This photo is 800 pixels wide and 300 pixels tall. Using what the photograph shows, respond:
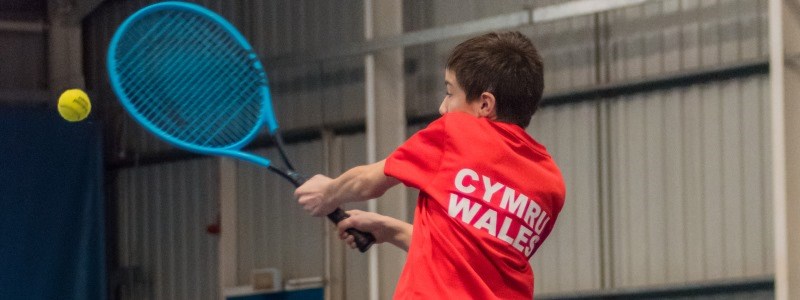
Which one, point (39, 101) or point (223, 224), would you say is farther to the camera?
point (39, 101)

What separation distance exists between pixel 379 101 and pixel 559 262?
5.01ft

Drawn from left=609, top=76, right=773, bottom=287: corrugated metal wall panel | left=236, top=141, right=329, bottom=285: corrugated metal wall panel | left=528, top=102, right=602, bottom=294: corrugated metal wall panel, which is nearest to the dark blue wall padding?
left=236, top=141, right=329, bottom=285: corrugated metal wall panel

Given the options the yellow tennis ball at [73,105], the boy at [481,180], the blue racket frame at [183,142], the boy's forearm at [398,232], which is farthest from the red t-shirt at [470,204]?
the yellow tennis ball at [73,105]

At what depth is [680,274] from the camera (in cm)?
616

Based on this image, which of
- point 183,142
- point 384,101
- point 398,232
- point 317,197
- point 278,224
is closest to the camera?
point 317,197

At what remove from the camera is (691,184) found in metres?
6.14

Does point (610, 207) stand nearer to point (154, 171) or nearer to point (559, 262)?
point (559, 262)

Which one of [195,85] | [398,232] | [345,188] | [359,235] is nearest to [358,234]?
[359,235]

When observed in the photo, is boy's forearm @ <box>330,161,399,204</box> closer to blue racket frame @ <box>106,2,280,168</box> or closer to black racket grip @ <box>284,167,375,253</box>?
black racket grip @ <box>284,167,375,253</box>

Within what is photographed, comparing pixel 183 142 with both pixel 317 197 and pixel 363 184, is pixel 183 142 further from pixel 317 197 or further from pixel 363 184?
pixel 363 184

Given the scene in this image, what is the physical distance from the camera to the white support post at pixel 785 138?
5.29 metres

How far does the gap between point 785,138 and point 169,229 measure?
598 cm

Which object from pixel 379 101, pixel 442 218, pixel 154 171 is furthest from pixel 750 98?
pixel 154 171

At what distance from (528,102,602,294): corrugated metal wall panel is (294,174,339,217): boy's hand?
3711 millimetres
